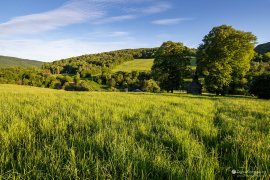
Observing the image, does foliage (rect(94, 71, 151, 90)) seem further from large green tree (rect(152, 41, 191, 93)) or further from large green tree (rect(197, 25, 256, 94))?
large green tree (rect(197, 25, 256, 94))

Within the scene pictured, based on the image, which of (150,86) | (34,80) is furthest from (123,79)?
(34,80)

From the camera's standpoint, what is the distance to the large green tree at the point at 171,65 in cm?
4960

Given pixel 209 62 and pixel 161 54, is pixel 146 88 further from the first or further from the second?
pixel 209 62

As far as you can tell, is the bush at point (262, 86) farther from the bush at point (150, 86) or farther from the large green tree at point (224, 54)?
the bush at point (150, 86)

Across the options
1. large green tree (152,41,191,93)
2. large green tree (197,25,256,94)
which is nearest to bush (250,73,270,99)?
large green tree (197,25,256,94)

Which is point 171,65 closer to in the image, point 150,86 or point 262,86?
point 262,86

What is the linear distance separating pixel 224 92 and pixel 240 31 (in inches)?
512

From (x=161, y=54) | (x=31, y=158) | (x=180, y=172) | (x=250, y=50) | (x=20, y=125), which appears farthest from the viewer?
(x=161, y=54)

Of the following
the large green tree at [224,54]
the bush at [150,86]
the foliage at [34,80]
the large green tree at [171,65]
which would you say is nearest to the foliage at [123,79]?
the bush at [150,86]

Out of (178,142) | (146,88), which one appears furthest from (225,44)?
(146,88)

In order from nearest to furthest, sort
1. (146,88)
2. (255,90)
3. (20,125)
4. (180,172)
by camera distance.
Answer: (180,172) < (20,125) < (255,90) < (146,88)

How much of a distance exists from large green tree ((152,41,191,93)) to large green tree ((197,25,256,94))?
18.9 ft

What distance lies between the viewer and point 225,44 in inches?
1705

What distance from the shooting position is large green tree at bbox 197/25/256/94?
41541 millimetres
